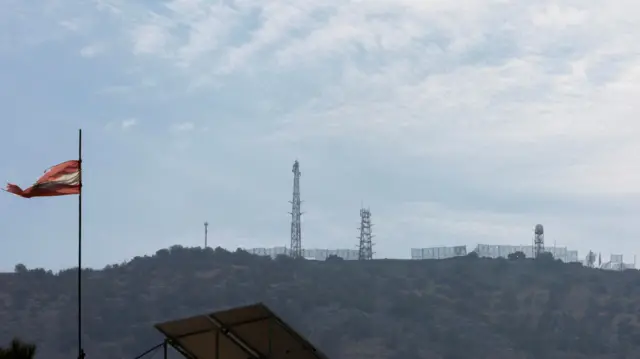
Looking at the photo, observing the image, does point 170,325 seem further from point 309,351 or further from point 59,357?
point 59,357

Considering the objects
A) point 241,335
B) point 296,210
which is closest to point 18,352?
point 241,335

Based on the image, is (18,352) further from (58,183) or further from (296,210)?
(296,210)

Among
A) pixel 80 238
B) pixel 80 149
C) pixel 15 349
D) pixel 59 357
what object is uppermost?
pixel 80 149

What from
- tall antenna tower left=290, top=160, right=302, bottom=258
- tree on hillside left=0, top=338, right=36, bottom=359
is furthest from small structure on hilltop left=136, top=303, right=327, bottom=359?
tall antenna tower left=290, top=160, right=302, bottom=258

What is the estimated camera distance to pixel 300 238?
188000 millimetres

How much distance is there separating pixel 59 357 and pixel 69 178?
17591 centimetres

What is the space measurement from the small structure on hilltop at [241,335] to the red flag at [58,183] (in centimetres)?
877

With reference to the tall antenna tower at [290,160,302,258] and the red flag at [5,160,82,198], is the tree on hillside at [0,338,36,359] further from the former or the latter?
the tall antenna tower at [290,160,302,258]

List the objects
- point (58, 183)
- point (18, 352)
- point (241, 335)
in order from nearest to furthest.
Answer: point (241, 335)
point (18, 352)
point (58, 183)


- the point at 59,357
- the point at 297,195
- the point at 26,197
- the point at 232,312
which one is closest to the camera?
the point at 232,312

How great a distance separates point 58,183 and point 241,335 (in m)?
9.94

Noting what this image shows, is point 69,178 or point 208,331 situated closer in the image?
point 208,331

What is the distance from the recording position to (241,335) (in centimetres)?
2036

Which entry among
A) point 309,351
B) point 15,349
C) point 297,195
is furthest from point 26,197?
point 297,195
